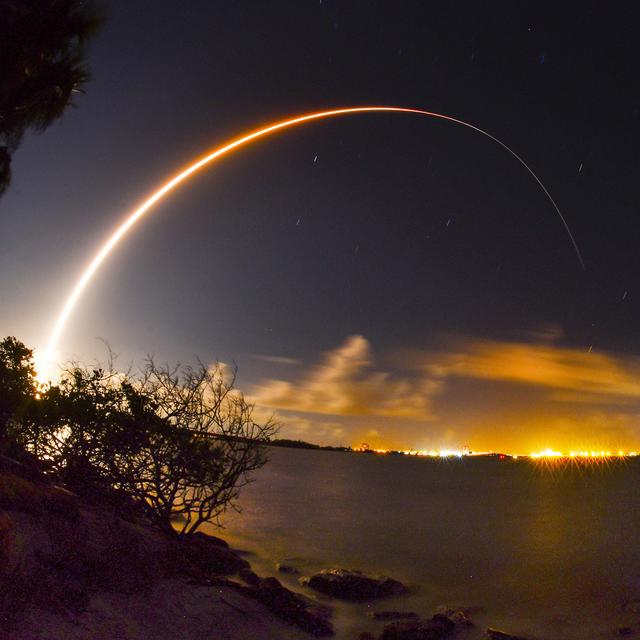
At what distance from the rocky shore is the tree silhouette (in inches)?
265

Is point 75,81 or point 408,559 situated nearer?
point 75,81

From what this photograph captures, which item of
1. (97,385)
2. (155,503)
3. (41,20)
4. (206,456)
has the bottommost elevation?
(155,503)

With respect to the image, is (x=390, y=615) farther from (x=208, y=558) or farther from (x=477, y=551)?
(x=477, y=551)

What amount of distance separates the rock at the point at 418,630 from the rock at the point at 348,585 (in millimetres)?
3722

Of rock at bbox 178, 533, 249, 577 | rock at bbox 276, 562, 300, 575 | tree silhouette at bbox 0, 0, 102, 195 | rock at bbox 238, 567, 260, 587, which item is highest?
tree silhouette at bbox 0, 0, 102, 195

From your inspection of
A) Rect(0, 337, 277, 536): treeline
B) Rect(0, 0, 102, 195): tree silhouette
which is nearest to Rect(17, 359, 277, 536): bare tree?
Rect(0, 337, 277, 536): treeline

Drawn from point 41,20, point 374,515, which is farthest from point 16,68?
point 374,515

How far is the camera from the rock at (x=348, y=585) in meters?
20.6

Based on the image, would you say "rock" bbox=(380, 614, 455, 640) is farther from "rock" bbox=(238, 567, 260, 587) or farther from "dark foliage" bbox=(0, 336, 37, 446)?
"dark foliage" bbox=(0, 336, 37, 446)

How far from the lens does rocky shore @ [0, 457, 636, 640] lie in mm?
9547

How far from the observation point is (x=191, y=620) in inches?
488

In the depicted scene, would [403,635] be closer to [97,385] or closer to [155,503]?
[155,503]

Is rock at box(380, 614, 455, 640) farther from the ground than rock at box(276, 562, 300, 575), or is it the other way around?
rock at box(380, 614, 455, 640)

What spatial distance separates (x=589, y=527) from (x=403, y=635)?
5392cm
